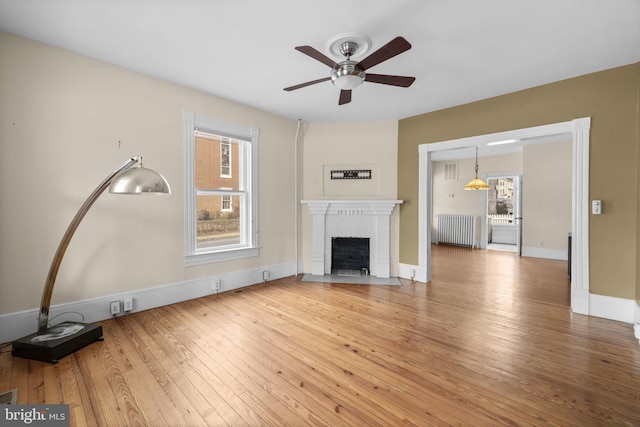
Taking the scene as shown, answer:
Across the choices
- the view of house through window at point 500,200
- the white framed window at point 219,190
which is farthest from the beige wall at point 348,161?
the view of house through window at point 500,200

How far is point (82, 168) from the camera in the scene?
9.08 ft

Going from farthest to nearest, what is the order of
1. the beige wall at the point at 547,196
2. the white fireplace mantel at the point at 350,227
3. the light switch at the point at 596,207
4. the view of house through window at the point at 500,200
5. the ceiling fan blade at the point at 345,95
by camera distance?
the view of house through window at the point at 500,200, the beige wall at the point at 547,196, the white fireplace mantel at the point at 350,227, the light switch at the point at 596,207, the ceiling fan blade at the point at 345,95

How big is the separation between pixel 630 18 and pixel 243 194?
4.32m

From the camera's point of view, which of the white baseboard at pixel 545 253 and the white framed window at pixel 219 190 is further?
the white baseboard at pixel 545 253

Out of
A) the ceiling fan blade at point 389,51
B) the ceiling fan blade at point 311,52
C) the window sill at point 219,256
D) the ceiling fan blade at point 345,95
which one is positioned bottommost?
the window sill at point 219,256

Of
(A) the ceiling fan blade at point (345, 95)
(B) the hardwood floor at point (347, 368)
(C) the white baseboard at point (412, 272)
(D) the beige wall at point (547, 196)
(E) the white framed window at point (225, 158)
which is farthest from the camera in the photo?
(D) the beige wall at point (547, 196)

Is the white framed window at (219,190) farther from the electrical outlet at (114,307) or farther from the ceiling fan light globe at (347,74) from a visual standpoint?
the ceiling fan light globe at (347,74)

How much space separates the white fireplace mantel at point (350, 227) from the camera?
15.4 feet

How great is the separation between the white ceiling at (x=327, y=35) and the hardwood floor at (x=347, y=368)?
2677 mm

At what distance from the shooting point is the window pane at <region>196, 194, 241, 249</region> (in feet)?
12.5

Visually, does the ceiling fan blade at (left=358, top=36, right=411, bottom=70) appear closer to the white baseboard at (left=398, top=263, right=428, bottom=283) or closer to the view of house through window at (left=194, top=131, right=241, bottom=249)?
the view of house through window at (left=194, top=131, right=241, bottom=249)

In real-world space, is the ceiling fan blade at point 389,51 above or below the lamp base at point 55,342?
above

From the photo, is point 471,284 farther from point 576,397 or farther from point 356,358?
point 356,358

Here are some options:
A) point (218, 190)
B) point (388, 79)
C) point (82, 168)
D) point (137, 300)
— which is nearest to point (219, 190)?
point (218, 190)
